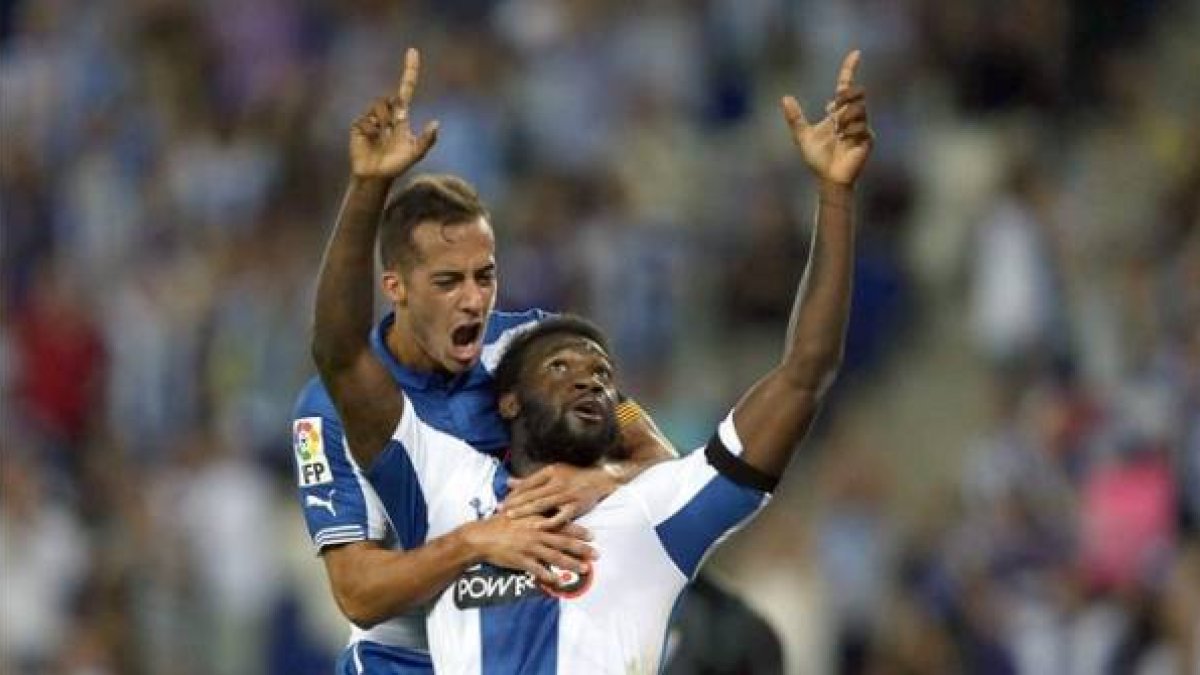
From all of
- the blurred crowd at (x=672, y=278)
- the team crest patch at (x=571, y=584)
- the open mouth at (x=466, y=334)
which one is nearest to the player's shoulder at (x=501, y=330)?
the open mouth at (x=466, y=334)

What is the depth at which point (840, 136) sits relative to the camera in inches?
268

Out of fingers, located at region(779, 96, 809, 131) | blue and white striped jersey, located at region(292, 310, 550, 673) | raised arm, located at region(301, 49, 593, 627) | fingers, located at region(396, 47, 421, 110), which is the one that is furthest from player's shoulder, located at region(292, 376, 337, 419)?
fingers, located at region(779, 96, 809, 131)

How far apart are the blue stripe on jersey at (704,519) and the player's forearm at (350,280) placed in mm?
759

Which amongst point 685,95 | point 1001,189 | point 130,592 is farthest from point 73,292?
point 1001,189

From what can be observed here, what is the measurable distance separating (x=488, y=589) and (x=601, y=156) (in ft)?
27.2

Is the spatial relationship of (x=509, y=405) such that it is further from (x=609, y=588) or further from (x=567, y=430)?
(x=609, y=588)

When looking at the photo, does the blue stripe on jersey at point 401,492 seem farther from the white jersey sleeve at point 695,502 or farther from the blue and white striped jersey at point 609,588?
the white jersey sleeve at point 695,502

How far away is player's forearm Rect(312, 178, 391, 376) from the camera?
679 cm

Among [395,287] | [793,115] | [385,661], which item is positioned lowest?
[385,661]

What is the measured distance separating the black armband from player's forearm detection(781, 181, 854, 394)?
22 cm

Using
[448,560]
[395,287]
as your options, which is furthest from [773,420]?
[395,287]

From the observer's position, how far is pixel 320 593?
14.5 meters

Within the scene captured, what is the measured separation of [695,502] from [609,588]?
0.84 feet

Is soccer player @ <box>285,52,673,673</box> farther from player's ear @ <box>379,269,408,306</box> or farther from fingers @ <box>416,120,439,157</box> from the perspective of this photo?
fingers @ <box>416,120,439,157</box>
